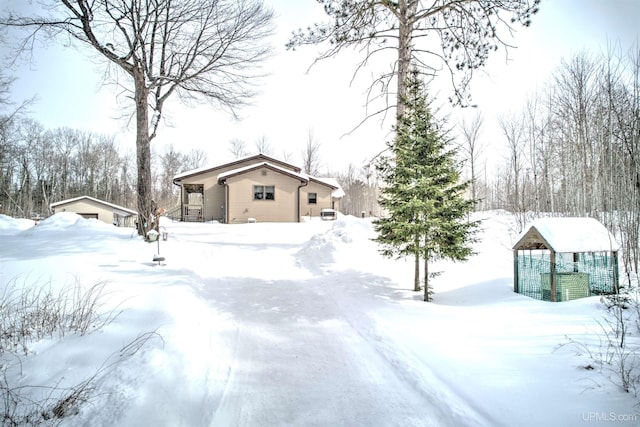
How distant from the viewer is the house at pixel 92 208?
26016 millimetres

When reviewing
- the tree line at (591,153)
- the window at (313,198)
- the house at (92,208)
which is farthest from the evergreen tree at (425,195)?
the house at (92,208)

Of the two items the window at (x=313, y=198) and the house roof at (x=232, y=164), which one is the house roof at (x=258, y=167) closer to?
the house roof at (x=232, y=164)

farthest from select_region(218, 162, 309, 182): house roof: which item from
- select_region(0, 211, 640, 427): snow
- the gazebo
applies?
the gazebo

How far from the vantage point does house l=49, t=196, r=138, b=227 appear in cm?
2602

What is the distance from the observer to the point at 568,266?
571 cm

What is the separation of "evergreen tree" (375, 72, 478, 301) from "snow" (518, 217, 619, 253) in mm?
1273

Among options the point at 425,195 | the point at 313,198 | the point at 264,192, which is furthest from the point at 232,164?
the point at 425,195

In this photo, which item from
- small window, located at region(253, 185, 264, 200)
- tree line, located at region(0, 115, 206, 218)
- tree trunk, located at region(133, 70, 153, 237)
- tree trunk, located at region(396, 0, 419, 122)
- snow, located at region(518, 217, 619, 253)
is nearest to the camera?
snow, located at region(518, 217, 619, 253)

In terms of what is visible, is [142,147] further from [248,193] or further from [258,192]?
[258,192]

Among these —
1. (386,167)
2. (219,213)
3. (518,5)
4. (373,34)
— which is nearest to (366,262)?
(386,167)

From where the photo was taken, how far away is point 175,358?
3.47 meters

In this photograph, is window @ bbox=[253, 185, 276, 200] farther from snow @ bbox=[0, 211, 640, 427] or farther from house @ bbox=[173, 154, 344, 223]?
snow @ bbox=[0, 211, 640, 427]

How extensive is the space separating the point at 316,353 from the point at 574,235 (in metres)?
5.41

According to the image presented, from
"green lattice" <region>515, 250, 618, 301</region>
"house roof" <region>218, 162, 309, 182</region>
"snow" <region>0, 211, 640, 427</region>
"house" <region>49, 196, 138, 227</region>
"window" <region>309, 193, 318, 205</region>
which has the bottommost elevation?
"snow" <region>0, 211, 640, 427</region>
